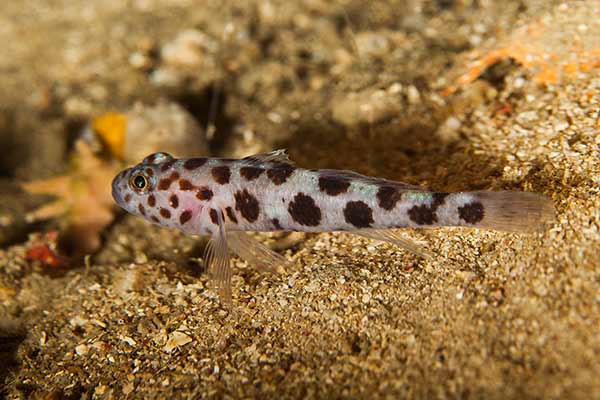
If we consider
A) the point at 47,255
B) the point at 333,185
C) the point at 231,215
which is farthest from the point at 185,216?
the point at 47,255

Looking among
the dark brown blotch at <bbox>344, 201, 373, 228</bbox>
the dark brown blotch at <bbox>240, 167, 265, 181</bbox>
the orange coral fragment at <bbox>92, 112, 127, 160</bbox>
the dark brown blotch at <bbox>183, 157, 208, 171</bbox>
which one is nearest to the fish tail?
the dark brown blotch at <bbox>344, 201, 373, 228</bbox>

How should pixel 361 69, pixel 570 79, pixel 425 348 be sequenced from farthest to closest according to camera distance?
pixel 361 69 → pixel 570 79 → pixel 425 348

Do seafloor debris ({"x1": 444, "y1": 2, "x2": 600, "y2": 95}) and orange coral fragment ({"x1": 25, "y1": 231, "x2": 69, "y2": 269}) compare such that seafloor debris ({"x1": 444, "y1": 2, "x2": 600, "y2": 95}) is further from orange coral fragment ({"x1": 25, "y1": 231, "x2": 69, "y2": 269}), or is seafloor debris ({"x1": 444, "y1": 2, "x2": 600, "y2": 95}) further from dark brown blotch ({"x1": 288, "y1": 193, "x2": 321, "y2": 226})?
orange coral fragment ({"x1": 25, "y1": 231, "x2": 69, "y2": 269})

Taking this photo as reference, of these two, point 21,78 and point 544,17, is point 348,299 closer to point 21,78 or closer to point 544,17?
point 544,17

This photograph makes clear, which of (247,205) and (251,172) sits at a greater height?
(251,172)

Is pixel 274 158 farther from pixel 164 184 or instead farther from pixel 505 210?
pixel 505 210

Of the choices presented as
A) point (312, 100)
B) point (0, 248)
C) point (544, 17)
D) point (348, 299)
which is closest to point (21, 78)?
point (0, 248)
